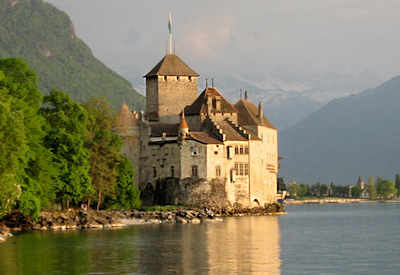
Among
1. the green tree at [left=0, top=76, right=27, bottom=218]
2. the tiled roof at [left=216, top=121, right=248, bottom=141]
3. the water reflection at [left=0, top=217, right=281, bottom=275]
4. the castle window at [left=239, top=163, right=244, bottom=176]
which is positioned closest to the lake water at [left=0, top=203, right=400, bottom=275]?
the water reflection at [left=0, top=217, right=281, bottom=275]

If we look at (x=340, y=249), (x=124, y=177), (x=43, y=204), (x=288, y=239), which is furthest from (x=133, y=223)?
(x=340, y=249)

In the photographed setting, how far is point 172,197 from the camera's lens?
374 feet

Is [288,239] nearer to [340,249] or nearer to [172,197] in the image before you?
[340,249]

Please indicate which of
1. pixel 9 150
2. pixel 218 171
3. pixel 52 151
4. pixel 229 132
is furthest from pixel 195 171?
pixel 9 150

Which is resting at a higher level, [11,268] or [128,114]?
[128,114]

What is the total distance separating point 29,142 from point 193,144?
41077 millimetres

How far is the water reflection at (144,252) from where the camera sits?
48.6 meters

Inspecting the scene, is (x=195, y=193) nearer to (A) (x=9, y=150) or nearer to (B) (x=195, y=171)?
(B) (x=195, y=171)

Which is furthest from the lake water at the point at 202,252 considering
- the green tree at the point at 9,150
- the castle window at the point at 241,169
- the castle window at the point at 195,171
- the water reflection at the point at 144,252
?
the castle window at the point at 241,169

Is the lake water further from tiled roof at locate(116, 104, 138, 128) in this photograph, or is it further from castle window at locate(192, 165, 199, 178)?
tiled roof at locate(116, 104, 138, 128)

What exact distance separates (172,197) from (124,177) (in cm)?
1550

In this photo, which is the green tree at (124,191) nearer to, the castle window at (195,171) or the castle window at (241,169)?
the castle window at (195,171)

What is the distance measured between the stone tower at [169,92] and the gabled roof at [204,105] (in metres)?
3.81

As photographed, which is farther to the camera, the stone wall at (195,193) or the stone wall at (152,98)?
the stone wall at (152,98)
